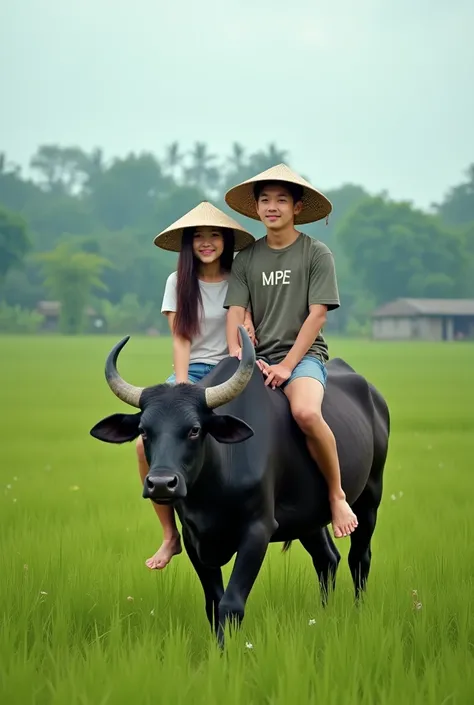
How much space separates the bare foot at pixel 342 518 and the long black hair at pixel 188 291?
1120mm

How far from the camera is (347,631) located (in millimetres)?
4445

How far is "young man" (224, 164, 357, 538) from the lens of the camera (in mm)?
5148

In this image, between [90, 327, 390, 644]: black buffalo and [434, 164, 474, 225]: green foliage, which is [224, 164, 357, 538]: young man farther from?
[434, 164, 474, 225]: green foliage

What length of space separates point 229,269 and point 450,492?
4.53 m

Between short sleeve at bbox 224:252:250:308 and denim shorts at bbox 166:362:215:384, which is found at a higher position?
short sleeve at bbox 224:252:250:308

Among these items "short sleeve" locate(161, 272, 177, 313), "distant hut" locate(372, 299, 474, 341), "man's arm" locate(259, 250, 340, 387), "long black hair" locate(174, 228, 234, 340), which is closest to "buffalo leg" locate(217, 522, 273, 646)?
"man's arm" locate(259, 250, 340, 387)

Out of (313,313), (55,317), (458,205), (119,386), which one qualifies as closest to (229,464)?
(119,386)

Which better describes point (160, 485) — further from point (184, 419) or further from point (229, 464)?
point (229, 464)

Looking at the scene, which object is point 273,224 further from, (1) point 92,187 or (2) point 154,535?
(1) point 92,187

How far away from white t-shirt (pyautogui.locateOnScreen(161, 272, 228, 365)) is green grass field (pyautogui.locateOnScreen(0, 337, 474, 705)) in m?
1.20

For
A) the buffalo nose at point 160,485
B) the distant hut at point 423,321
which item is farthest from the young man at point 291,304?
the distant hut at point 423,321

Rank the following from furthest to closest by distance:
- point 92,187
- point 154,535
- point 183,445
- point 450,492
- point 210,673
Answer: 1. point 92,187
2. point 450,492
3. point 154,535
4. point 183,445
5. point 210,673


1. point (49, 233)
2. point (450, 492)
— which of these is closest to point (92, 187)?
point (49, 233)

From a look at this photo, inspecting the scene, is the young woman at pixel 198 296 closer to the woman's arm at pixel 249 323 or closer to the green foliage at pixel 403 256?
the woman's arm at pixel 249 323
